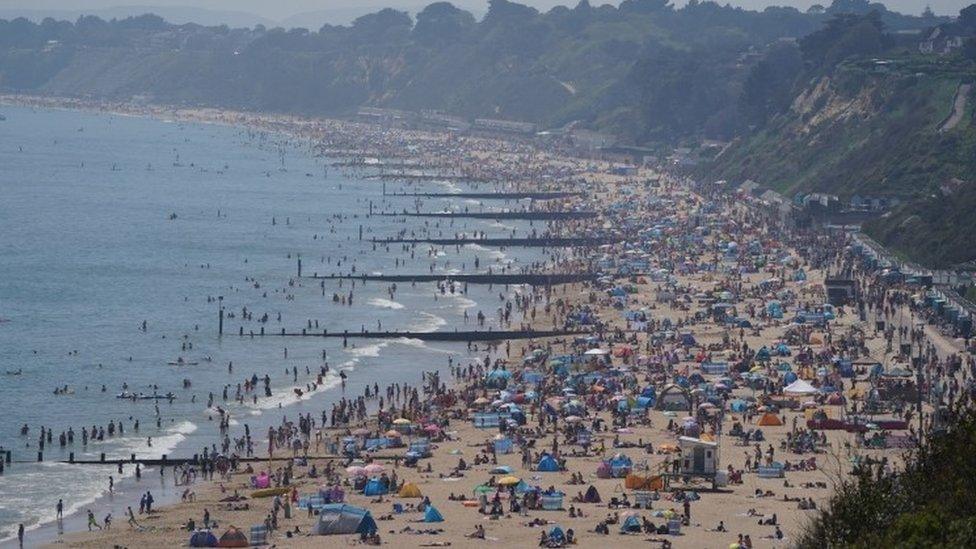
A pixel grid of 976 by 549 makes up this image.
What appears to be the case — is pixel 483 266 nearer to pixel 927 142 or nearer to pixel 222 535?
pixel 927 142

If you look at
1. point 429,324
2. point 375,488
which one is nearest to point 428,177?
point 429,324

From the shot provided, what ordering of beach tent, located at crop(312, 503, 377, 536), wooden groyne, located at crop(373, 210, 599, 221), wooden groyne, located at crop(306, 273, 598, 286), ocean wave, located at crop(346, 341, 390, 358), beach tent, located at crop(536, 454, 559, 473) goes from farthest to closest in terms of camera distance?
wooden groyne, located at crop(373, 210, 599, 221)
wooden groyne, located at crop(306, 273, 598, 286)
ocean wave, located at crop(346, 341, 390, 358)
beach tent, located at crop(536, 454, 559, 473)
beach tent, located at crop(312, 503, 377, 536)

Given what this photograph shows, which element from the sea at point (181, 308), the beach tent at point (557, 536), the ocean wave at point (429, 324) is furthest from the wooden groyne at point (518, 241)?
the beach tent at point (557, 536)

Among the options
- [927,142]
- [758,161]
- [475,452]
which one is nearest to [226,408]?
[475,452]

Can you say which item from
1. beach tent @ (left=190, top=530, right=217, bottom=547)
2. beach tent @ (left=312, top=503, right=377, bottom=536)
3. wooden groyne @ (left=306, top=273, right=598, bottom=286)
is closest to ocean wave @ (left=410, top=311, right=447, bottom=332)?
wooden groyne @ (left=306, top=273, right=598, bottom=286)

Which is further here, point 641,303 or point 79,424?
point 641,303

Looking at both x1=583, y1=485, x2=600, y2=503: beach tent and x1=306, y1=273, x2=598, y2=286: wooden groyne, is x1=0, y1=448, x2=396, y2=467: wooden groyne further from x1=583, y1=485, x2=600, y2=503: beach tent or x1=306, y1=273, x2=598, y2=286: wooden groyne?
x1=306, y1=273, x2=598, y2=286: wooden groyne
